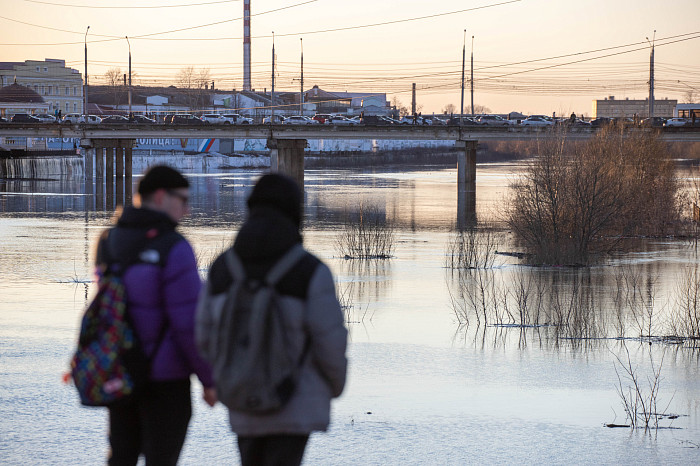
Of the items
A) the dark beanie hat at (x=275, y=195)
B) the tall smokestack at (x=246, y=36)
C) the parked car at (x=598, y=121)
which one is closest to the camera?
the dark beanie hat at (x=275, y=195)

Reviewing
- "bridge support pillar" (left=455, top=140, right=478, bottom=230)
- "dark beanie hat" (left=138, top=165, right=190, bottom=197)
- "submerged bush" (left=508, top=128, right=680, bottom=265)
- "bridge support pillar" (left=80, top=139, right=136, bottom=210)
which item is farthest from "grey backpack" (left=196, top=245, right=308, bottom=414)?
"bridge support pillar" (left=80, top=139, right=136, bottom=210)

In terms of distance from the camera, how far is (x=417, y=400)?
12.4m

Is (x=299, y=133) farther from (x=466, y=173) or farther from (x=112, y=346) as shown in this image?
(x=112, y=346)

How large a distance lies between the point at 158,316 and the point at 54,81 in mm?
147061

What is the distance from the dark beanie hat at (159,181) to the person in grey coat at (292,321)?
80 cm

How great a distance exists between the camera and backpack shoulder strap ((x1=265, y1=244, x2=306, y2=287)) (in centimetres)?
488

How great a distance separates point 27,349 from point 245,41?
13546 cm

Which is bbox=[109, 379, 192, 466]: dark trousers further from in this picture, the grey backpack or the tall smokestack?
the tall smokestack

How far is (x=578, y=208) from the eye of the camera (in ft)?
116

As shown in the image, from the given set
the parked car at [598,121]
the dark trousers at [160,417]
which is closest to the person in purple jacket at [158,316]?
the dark trousers at [160,417]

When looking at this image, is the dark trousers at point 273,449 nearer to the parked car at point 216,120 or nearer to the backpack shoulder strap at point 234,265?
the backpack shoulder strap at point 234,265

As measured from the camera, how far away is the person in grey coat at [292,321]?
490cm

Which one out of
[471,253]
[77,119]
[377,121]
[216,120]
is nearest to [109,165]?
[77,119]

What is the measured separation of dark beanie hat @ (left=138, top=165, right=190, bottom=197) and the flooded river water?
4.21 meters
